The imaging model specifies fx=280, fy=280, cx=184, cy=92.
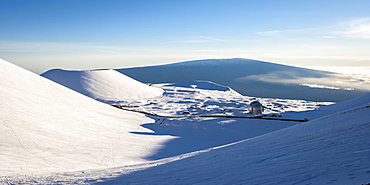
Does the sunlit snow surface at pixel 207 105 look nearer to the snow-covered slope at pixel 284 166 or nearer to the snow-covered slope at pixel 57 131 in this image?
the snow-covered slope at pixel 57 131

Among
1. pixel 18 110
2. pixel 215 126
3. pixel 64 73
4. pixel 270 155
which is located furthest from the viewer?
pixel 64 73

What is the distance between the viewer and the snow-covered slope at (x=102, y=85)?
25266 millimetres

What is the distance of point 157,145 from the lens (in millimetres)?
10156

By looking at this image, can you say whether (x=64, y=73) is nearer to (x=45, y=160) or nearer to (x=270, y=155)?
(x=45, y=160)

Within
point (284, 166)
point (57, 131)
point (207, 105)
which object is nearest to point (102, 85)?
point (207, 105)

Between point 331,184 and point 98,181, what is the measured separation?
3.46 meters

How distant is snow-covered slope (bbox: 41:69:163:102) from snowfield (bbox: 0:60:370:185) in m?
6.44

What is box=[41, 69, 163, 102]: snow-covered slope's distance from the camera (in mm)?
Answer: 25266

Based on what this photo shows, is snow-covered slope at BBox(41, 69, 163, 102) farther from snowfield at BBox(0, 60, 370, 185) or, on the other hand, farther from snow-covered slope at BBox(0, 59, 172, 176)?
snow-covered slope at BBox(0, 59, 172, 176)

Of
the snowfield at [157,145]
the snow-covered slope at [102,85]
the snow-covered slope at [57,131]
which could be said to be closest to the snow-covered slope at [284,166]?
the snowfield at [157,145]

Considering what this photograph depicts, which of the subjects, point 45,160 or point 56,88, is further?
point 56,88

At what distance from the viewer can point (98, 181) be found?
4.57 meters

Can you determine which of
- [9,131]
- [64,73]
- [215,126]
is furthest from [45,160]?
[64,73]

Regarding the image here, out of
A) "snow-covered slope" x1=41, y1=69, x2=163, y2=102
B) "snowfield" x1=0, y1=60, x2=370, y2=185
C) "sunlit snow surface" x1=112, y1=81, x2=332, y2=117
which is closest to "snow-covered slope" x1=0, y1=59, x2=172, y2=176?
"snowfield" x1=0, y1=60, x2=370, y2=185
